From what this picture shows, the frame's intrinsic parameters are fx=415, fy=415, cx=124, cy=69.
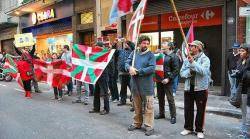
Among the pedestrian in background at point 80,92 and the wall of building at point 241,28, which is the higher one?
the wall of building at point 241,28

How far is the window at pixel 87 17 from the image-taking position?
72.8 feet

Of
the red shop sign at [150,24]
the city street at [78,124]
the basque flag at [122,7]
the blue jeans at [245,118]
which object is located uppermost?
the red shop sign at [150,24]

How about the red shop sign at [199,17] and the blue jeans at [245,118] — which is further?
the red shop sign at [199,17]

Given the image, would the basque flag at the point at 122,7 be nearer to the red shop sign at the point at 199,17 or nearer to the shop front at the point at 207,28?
the shop front at the point at 207,28

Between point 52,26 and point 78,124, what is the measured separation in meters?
19.9

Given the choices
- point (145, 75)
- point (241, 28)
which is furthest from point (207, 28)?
point (145, 75)

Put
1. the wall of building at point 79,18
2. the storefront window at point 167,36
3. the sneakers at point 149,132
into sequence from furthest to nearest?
1. the wall of building at point 79,18
2. the storefront window at point 167,36
3. the sneakers at point 149,132

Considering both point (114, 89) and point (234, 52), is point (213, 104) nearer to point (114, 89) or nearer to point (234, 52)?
point (234, 52)

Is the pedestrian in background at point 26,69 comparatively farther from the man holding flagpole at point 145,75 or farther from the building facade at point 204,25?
the man holding flagpole at point 145,75

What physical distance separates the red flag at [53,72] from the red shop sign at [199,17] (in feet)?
16.6

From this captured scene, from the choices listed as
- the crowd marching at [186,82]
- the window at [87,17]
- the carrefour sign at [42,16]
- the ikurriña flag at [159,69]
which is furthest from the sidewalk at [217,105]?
the carrefour sign at [42,16]

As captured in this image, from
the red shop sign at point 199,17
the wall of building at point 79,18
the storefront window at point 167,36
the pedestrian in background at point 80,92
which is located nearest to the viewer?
the pedestrian in background at point 80,92

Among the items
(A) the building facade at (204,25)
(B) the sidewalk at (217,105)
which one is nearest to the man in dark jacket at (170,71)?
(B) the sidewalk at (217,105)

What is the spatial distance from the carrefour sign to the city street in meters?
16.0
